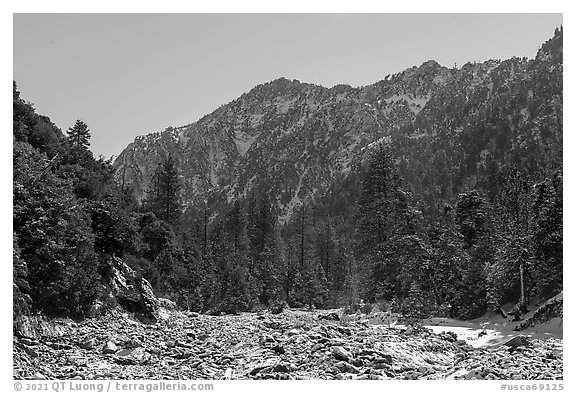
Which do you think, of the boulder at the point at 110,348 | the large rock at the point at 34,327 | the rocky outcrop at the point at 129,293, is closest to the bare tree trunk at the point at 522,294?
the rocky outcrop at the point at 129,293

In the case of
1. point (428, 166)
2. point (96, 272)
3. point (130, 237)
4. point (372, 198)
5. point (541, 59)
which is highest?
A: point (541, 59)

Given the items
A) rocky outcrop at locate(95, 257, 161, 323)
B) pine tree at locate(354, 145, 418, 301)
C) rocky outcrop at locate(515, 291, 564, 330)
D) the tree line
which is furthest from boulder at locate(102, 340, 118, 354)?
pine tree at locate(354, 145, 418, 301)

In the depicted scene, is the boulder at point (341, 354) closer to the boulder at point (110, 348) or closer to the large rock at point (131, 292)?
the boulder at point (110, 348)

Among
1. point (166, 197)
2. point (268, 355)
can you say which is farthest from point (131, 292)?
point (166, 197)

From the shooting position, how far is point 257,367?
15828 millimetres

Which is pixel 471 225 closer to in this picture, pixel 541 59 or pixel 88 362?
pixel 88 362

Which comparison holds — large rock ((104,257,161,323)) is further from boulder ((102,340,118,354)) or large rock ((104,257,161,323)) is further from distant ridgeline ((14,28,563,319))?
boulder ((102,340,118,354))

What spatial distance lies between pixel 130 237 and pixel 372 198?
20141 millimetres

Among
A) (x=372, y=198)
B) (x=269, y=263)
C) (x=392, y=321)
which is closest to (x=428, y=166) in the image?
(x=269, y=263)

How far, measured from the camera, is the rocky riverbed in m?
14.7

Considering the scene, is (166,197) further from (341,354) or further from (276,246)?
(341,354)

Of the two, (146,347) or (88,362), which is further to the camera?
(146,347)

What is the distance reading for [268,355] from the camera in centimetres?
1764

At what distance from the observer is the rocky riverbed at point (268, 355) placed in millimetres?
14703
